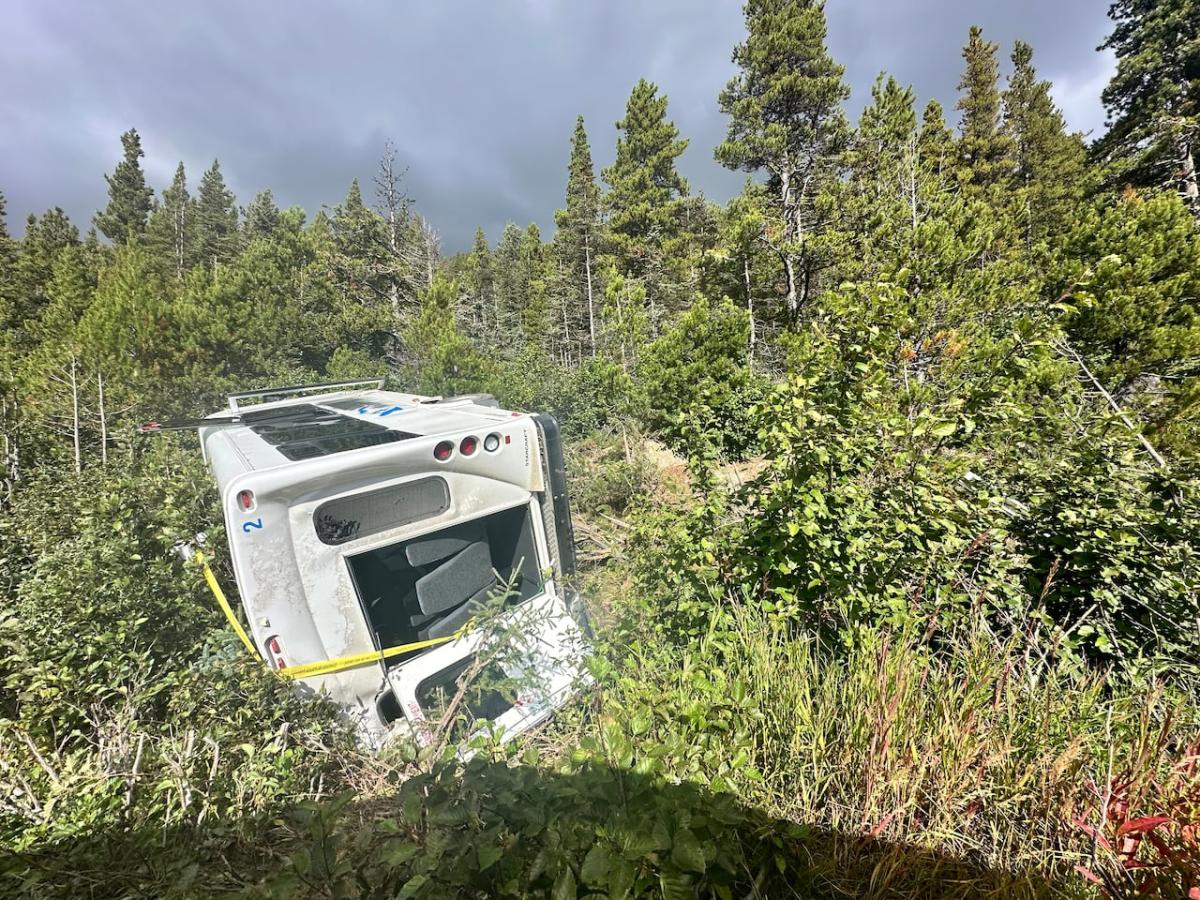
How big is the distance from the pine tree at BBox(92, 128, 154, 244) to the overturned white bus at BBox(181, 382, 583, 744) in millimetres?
48479

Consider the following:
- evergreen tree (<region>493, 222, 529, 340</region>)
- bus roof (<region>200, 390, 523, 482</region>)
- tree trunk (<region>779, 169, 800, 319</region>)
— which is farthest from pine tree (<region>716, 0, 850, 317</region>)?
evergreen tree (<region>493, 222, 529, 340</region>)

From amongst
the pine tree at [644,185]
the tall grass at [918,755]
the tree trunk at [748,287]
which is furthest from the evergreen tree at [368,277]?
the tall grass at [918,755]

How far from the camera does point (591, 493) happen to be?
26.2 ft

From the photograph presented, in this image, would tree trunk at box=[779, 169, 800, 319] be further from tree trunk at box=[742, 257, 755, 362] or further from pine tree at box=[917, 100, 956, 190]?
pine tree at box=[917, 100, 956, 190]

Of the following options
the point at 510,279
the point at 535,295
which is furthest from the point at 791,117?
the point at 510,279

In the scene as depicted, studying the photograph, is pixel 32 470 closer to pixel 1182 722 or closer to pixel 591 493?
pixel 591 493

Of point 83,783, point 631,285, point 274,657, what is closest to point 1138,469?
point 274,657

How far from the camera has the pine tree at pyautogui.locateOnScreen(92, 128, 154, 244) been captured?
34344mm

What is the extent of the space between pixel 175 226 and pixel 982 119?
5383cm

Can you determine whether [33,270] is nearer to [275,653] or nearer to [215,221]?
[215,221]

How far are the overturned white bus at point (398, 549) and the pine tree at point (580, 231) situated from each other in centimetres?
1840

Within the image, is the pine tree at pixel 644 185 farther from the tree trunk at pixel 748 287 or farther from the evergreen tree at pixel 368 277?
the evergreen tree at pixel 368 277

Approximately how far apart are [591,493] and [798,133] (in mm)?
14642

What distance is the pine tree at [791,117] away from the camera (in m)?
13.6
